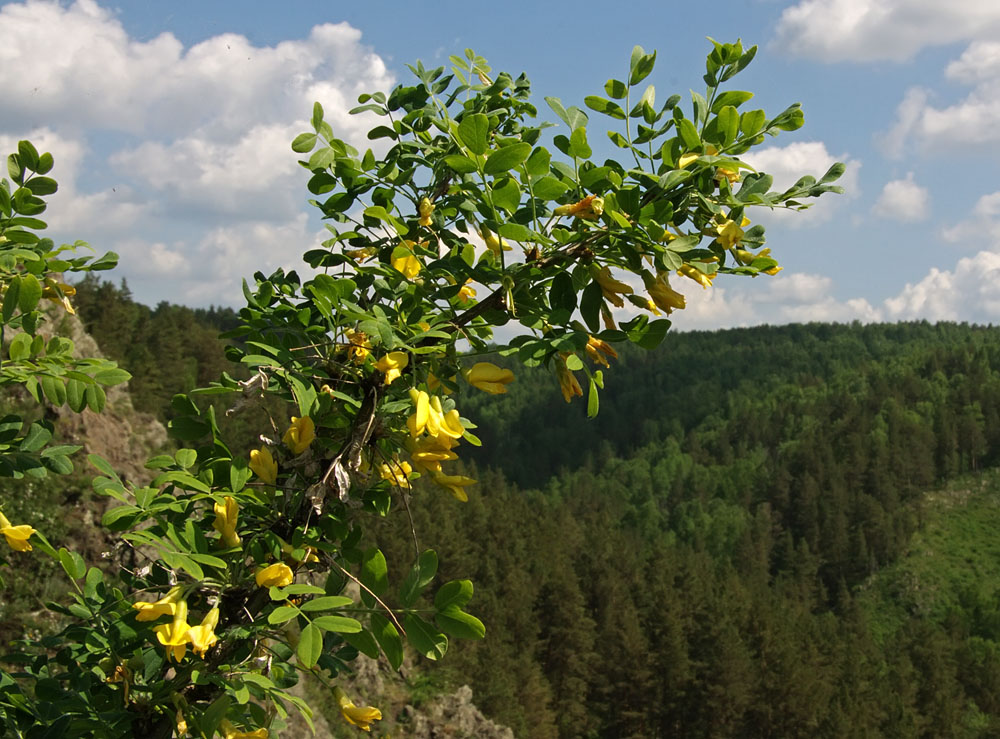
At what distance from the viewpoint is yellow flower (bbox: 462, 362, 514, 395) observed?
1.41 m

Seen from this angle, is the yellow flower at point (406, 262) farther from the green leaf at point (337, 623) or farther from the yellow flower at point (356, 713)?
the yellow flower at point (356, 713)

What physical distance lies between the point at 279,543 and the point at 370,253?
0.68 m

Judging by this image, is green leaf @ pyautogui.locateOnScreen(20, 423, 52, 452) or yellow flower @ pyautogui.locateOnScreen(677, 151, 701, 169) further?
green leaf @ pyautogui.locateOnScreen(20, 423, 52, 452)

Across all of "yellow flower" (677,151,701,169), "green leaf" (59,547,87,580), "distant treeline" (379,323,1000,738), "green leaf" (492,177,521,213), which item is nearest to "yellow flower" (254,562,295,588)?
"green leaf" (59,547,87,580)

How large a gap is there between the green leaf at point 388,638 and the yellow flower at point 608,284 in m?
0.65

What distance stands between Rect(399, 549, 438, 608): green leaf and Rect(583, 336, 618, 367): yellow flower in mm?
446

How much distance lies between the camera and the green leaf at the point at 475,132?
1.30 meters

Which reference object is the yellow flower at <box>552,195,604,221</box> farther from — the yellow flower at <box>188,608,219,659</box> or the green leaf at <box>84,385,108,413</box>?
the green leaf at <box>84,385,108,413</box>

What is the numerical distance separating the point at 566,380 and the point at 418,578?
419 mm

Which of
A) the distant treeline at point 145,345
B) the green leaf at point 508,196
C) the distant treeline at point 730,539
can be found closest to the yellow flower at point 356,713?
the green leaf at point 508,196

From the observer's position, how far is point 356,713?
4.99ft

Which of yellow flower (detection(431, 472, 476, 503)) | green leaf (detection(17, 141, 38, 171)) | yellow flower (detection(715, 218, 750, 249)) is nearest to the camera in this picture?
yellow flower (detection(715, 218, 750, 249))

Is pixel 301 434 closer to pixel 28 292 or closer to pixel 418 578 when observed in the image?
pixel 418 578

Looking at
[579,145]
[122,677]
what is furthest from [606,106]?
[122,677]
